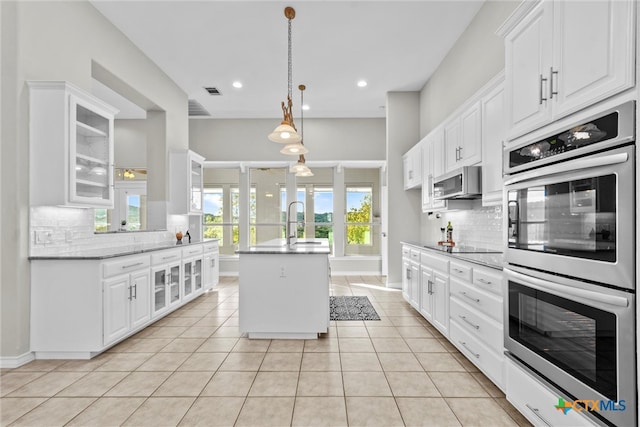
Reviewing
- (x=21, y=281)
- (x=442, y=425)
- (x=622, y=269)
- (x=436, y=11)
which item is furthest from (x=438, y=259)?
(x=21, y=281)

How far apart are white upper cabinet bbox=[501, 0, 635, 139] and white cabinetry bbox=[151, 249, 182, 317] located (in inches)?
147

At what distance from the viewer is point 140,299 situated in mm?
3543

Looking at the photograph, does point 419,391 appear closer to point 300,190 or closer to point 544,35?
point 544,35

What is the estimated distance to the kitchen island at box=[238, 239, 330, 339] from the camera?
350cm

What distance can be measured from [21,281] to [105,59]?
260 centimetres

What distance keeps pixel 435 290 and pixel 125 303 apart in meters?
3.12

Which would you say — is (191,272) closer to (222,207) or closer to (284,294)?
(284,294)

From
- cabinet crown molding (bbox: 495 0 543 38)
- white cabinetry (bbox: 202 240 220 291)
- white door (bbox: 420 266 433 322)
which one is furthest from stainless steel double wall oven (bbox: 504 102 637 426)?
white cabinetry (bbox: 202 240 220 291)

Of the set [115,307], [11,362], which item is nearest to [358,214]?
[115,307]

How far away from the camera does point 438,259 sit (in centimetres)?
350

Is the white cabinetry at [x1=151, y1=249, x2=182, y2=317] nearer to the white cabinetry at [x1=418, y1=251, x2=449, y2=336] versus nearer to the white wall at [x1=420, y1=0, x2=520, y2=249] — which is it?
the white cabinetry at [x1=418, y1=251, x2=449, y2=336]

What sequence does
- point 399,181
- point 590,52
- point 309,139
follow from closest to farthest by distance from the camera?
point 590,52 → point 399,181 → point 309,139

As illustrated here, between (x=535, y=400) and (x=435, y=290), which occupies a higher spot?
(x=435, y=290)

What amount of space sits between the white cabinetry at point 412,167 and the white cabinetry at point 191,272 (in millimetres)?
3544
